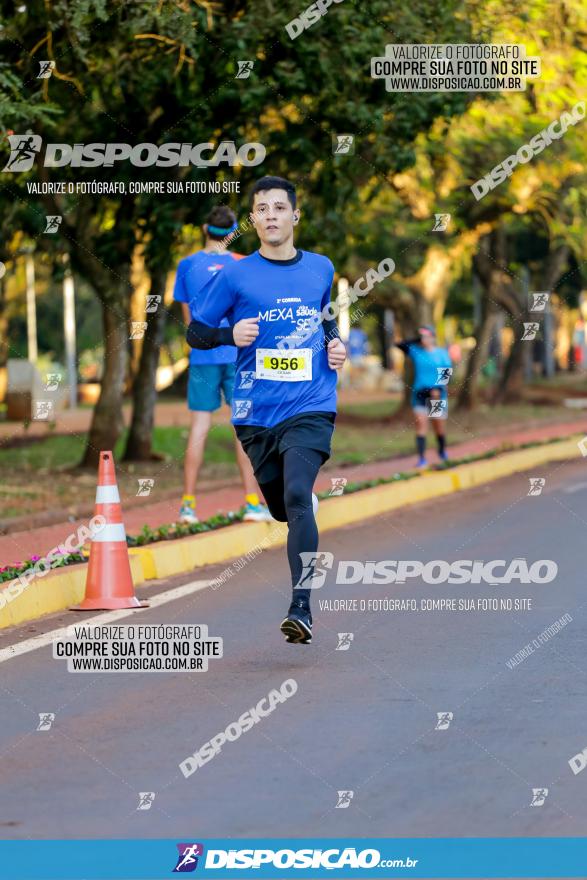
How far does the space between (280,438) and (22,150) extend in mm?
8288

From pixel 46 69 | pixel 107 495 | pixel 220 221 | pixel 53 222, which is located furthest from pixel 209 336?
pixel 53 222

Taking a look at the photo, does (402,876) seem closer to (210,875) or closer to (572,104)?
(210,875)

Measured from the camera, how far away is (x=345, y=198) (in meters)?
19.6

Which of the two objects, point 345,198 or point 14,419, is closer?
point 345,198

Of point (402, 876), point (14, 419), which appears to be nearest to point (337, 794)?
point (402, 876)

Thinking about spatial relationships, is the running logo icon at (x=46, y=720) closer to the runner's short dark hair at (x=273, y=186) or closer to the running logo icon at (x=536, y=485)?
the runner's short dark hair at (x=273, y=186)

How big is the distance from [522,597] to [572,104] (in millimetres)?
15574

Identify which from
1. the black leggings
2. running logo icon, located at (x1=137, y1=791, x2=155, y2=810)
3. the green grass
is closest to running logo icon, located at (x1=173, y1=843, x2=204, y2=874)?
running logo icon, located at (x1=137, y1=791, x2=155, y2=810)

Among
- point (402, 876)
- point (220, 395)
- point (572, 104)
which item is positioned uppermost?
point (572, 104)

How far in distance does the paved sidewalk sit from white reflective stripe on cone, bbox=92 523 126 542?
53.3 inches

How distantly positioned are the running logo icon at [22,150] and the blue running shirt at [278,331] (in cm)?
709

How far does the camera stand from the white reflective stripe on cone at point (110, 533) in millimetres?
9953

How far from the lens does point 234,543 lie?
42.0ft

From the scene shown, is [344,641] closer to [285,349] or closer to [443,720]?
[285,349]
